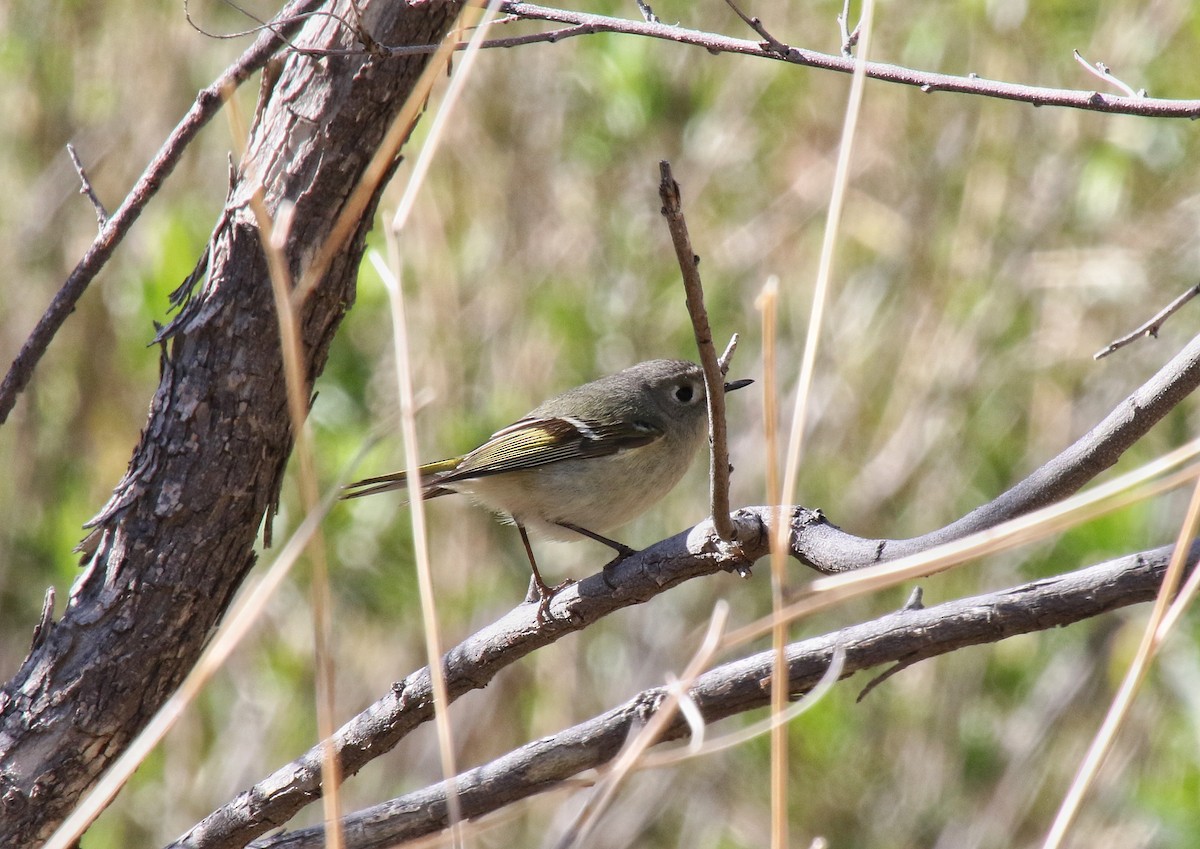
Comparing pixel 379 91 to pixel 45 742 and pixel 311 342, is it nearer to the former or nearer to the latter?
pixel 311 342

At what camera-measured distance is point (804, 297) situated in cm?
547

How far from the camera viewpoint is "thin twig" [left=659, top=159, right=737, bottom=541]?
4.58 ft

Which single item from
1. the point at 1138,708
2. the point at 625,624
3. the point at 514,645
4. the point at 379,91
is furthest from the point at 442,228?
the point at 1138,708

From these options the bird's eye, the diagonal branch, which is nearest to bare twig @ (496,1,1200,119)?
the diagonal branch

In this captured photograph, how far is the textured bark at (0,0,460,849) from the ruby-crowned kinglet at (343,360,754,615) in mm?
1006

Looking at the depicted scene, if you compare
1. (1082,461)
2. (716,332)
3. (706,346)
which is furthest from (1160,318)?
(716,332)

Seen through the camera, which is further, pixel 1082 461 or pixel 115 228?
pixel 115 228

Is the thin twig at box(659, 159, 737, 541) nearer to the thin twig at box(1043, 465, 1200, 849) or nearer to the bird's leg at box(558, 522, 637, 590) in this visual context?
the bird's leg at box(558, 522, 637, 590)

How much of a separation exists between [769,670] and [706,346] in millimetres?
551

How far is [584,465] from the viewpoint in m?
3.57

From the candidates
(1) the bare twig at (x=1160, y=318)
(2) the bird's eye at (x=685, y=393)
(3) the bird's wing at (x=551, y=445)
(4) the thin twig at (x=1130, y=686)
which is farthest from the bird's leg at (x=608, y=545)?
(4) the thin twig at (x=1130, y=686)

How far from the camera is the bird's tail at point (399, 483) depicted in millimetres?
3398

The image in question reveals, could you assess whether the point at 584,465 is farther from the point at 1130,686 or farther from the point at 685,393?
the point at 1130,686

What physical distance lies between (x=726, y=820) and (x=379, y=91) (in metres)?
3.98
